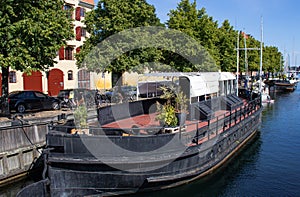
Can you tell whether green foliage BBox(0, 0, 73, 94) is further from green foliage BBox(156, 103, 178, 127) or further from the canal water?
green foliage BBox(156, 103, 178, 127)

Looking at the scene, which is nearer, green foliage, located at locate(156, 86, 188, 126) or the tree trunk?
green foliage, located at locate(156, 86, 188, 126)

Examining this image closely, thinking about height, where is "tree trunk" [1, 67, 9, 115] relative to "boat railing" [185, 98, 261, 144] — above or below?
above

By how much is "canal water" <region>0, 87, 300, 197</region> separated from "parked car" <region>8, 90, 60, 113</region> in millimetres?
9885

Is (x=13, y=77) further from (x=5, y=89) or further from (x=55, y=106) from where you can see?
→ (x=5, y=89)

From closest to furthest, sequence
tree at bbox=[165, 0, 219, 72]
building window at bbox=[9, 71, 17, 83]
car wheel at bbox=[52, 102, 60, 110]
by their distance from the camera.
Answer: car wheel at bbox=[52, 102, 60, 110]
tree at bbox=[165, 0, 219, 72]
building window at bbox=[9, 71, 17, 83]

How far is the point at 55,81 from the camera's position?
120 ft

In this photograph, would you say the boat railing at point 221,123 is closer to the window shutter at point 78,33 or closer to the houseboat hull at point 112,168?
the houseboat hull at point 112,168

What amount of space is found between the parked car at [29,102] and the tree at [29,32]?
3591mm

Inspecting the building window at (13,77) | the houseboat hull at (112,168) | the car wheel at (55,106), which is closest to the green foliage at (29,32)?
the car wheel at (55,106)

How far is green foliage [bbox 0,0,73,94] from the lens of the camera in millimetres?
15128

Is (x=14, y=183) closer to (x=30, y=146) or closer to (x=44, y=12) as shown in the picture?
(x=30, y=146)

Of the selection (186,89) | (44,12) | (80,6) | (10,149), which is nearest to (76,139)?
(10,149)

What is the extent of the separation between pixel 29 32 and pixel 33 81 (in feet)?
66.2

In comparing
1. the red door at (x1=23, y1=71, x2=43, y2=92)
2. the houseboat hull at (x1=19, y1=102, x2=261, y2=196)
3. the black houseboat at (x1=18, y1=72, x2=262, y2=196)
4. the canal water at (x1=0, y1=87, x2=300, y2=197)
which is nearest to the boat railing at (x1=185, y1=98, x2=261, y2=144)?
the black houseboat at (x1=18, y1=72, x2=262, y2=196)
